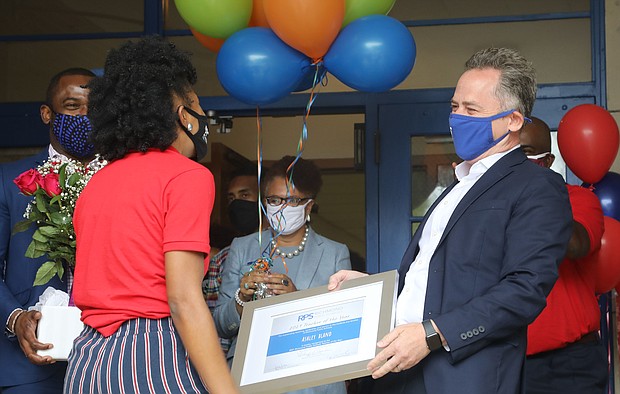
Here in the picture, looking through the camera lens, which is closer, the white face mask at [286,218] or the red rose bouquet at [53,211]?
the red rose bouquet at [53,211]

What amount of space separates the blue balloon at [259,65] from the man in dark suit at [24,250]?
589 mm

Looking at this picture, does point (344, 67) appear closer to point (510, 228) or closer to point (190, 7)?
point (190, 7)

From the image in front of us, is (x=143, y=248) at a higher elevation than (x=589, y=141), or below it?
below

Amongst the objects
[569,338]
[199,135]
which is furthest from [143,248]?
[569,338]

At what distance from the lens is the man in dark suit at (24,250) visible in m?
3.26

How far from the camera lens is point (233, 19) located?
3676 mm

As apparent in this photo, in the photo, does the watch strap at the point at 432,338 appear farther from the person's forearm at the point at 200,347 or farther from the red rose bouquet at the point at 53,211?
the red rose bouquet at the point at 53,211

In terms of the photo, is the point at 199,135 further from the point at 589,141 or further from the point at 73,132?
the point at 589,141

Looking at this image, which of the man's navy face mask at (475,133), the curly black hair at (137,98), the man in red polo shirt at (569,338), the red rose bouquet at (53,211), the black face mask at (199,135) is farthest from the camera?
the man in red polo shirt at (569,338)

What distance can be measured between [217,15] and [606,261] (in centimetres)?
197

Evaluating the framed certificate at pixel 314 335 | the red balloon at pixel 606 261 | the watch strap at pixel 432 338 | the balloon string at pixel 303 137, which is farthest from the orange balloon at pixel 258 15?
the watch strap at pixel 432 338

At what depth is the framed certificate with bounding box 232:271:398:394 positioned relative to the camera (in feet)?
7.92

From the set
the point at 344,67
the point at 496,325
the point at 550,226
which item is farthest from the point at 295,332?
Result: the point at 344,67

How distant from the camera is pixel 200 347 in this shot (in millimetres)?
2154
